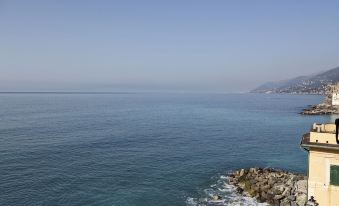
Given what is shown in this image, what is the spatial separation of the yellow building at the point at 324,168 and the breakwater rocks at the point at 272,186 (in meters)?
12.5

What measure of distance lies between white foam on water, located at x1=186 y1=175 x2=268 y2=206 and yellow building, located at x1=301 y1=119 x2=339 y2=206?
1605cm

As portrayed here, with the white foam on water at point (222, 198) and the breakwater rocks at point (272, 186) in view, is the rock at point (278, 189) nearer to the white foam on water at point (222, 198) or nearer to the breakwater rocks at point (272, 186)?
the breakwater rocks at point (272, 186)

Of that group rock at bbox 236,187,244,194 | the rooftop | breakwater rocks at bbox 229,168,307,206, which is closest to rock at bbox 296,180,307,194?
breakwater rocks at bbox 229,168,307,206

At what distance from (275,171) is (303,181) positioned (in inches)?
281

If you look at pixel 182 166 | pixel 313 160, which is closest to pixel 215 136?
pixel 182 166

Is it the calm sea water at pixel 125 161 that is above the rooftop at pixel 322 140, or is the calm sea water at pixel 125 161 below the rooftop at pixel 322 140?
below

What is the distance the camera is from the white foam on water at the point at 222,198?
3841cm

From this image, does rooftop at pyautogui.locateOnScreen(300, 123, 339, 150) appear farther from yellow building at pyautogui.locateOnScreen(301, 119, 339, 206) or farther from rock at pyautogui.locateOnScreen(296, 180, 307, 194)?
rock at pyautogui.locateOnScreen(296, 180, 307, 194)

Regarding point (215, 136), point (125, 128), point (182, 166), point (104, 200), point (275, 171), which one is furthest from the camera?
point (125, 128)

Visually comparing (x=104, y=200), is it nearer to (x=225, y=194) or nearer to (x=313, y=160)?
(x=225, y=194)

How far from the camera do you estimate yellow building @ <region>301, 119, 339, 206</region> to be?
872 inches

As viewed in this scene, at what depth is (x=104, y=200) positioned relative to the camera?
126ft

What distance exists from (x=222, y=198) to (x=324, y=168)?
1916 cm


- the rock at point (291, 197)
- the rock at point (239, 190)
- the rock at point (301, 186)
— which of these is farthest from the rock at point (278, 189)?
the rock at point (239, 190)
